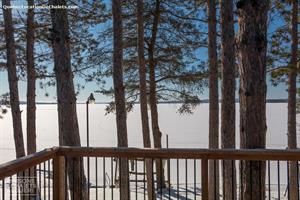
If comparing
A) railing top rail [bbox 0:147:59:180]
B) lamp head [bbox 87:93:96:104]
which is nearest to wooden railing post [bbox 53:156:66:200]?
railing top rail [bbox 0:147:59:180]

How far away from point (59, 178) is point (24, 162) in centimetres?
69

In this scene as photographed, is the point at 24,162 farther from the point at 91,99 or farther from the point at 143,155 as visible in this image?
the point at 91,99

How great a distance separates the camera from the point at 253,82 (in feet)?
9.85

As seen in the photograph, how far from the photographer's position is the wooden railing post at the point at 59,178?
Answer: 10.2ft

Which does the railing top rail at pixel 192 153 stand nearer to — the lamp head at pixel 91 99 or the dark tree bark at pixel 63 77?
the dark tree bark at pixel 63 77

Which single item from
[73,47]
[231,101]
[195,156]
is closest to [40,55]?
[73,47]

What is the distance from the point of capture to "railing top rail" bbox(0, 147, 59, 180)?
2.27 m

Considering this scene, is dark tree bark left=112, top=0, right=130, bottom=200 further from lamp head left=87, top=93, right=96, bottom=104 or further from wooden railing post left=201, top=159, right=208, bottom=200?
wooden railing post left=201, top=159, right=208, bottom=200

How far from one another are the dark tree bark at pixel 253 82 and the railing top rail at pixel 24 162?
5.53 ft

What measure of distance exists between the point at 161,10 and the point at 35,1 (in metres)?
3.44

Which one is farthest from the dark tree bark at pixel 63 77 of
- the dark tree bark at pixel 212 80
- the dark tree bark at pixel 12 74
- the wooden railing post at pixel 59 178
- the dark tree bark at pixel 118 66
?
the dark tree bark at pixel 212 80

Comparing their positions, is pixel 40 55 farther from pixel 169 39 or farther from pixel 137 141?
pixel 137 141

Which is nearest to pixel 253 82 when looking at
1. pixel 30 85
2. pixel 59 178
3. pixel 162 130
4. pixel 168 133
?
pixel 59 178

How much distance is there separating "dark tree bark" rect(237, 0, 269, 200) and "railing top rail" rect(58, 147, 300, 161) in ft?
1.07
